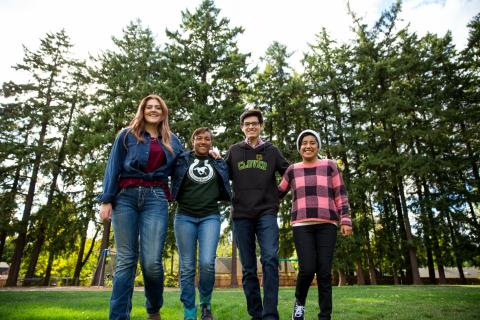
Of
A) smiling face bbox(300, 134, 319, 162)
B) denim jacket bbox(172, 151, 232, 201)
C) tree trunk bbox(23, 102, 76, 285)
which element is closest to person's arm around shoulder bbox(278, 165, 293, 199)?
smiling face bbox(300, 134, 319, 162)

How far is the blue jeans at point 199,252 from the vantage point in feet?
11.3

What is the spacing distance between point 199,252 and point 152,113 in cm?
154

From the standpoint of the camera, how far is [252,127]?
13.9 feet

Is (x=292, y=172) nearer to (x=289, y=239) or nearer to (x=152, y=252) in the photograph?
(x=152, y=252)

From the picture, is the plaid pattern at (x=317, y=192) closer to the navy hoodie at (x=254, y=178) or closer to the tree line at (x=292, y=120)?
the navy hoodie at (x=254, y=178)

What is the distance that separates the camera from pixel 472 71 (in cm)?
2311

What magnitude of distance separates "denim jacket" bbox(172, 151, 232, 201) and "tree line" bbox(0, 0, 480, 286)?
13.4m

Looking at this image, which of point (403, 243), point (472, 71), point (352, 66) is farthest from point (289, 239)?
point (472, 71)

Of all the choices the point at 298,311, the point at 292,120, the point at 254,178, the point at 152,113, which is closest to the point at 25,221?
the point at 292,120

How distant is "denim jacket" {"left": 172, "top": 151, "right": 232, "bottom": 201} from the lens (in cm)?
376

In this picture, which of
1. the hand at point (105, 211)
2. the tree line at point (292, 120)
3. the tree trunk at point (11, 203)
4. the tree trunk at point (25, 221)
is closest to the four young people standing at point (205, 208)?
the hand at point (105, 211)

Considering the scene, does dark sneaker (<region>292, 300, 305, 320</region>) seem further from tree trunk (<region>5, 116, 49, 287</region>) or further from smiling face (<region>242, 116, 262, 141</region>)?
tree trunk (<region>5, 116, 49, 287</region>)

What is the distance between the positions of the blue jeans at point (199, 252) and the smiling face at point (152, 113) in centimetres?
105

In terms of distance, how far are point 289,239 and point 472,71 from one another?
16.8 m
